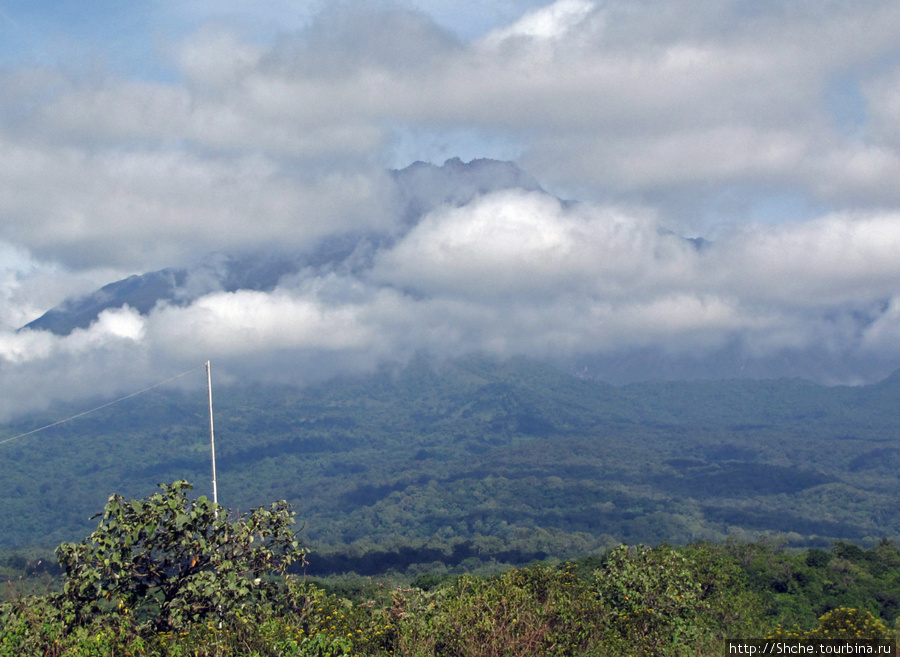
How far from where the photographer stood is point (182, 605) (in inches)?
747

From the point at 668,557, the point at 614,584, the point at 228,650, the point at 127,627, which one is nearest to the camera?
the point at 228,650

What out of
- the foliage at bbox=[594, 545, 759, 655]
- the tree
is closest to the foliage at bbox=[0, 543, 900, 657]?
the foliage at bbox=[594, 545, 759, 655]

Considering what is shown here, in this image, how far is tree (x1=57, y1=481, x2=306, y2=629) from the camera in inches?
744

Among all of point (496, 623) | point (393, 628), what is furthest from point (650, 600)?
point (393, 628)

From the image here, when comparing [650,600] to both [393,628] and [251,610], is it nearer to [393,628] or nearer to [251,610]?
[393,628]

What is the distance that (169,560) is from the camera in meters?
20.1

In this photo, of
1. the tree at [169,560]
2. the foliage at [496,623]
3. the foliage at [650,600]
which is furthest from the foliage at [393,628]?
the tree at [169,560]

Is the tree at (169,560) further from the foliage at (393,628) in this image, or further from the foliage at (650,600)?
the foliage at (650,600)

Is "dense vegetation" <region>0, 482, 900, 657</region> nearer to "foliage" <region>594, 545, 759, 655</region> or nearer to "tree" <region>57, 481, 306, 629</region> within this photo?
"tree" <region>57, 481, 306, 629</region>

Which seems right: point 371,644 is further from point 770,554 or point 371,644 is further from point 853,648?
point 770,554

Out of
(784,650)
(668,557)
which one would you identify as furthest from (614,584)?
(784,650)

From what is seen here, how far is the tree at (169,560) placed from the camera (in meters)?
18.9

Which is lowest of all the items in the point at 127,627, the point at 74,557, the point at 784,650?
the point at 784,650

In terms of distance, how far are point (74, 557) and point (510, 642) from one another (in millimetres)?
10654
